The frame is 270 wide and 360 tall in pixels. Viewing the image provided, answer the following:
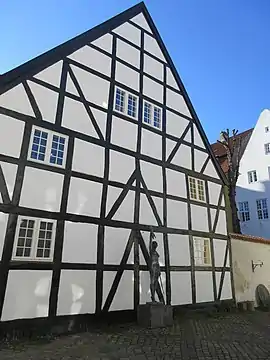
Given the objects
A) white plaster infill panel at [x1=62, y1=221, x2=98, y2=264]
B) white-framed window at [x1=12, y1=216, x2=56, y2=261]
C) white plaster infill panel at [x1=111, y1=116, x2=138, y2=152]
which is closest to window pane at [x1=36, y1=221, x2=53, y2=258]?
white-framed window at [x1=12, y1=216, x2=56, y2=261]

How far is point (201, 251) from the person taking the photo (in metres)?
12.4

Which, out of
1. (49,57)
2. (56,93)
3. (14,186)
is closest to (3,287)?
(14,186)

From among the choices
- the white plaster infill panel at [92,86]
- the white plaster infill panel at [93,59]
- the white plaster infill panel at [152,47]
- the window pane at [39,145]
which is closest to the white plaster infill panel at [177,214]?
the white plaster infill panel at [92,86]

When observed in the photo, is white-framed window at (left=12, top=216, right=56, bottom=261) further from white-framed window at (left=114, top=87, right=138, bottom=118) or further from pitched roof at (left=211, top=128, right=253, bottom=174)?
pitched roof at (left=211, top=128, right=253, bottom=174)

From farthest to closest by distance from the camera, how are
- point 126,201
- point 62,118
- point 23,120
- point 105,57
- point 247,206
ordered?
1. point 247,206
2. point 105,57
3. point 126,201
4. point 62,118
5. point 23,120

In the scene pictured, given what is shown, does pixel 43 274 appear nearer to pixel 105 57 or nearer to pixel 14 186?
pixel 14 186

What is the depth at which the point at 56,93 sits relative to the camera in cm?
948

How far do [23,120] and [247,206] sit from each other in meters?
18.9

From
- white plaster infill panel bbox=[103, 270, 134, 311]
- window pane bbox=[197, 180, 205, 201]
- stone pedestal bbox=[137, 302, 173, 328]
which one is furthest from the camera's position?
window pane bbox=[197, 180, 205, 201]

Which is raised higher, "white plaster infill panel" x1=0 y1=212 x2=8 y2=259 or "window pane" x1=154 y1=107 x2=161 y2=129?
"window pane" x1=154 y1=107 x2=161 y2=129

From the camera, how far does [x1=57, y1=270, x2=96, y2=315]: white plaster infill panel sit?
26.6 ft

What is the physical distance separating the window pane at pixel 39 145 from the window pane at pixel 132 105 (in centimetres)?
369

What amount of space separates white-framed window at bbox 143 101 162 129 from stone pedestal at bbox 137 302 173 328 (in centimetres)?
656

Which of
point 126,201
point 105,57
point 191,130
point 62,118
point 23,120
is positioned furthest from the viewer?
point 191,130
